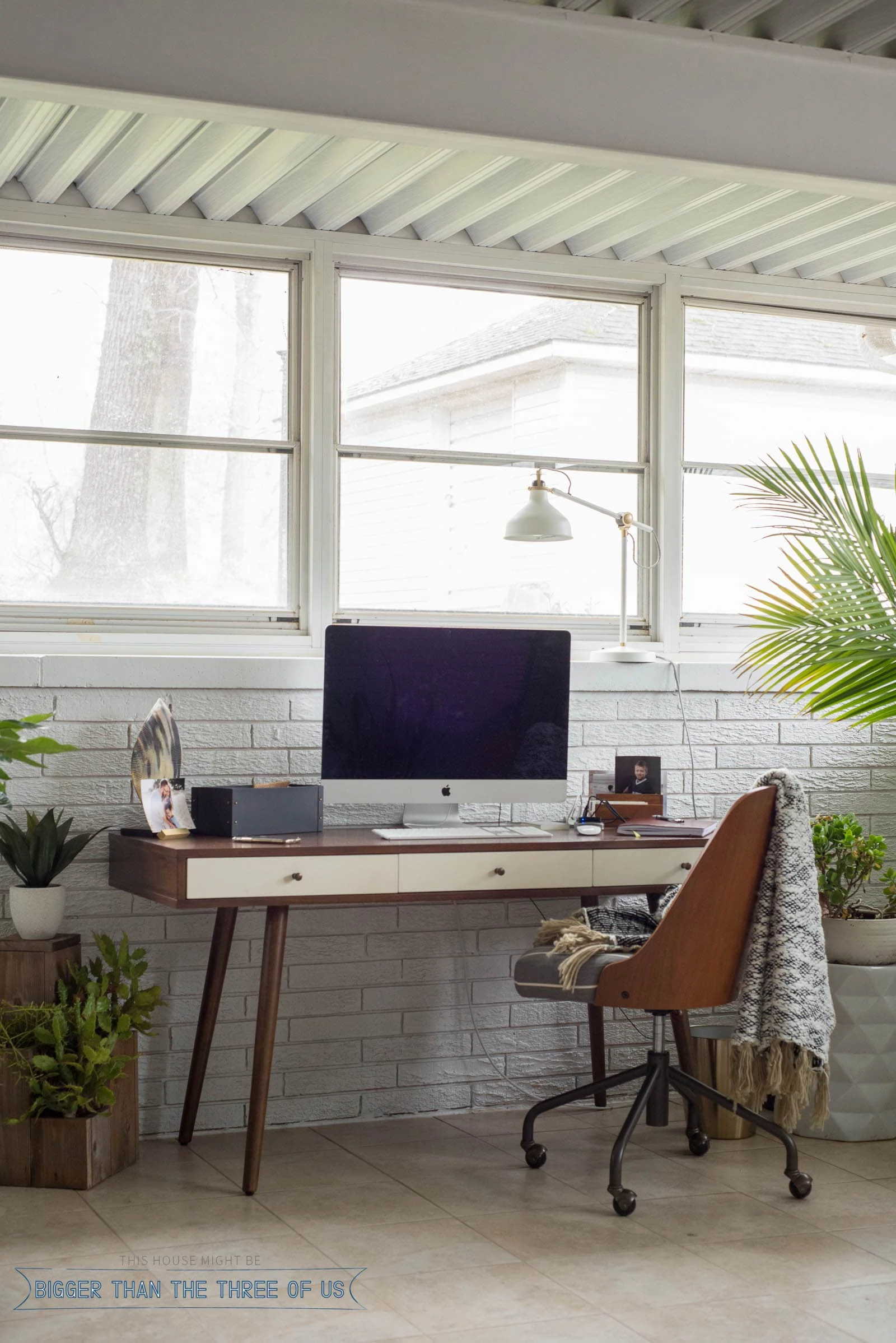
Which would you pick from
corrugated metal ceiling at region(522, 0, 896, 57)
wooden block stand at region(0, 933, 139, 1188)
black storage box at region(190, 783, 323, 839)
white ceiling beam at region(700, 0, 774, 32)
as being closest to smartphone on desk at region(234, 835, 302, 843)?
black storage box at region(190, 783, 323, 839)

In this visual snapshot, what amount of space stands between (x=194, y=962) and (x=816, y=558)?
1.91 meters

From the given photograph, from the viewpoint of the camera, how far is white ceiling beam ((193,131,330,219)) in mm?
3549

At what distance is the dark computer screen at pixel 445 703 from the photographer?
369 centimetres

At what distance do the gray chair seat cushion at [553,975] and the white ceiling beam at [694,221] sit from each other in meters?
2.03

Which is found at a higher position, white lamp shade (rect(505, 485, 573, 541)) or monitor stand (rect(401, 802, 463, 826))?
white lamp shade (rect(505, 485, 573, 541))

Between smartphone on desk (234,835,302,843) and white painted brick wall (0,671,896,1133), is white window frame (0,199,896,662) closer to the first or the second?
white painted brick wall (0,671,896,1133)

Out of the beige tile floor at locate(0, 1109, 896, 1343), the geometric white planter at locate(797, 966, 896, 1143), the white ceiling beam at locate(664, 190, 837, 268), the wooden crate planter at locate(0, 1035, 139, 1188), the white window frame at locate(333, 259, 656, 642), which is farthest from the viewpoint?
the white window frame at locate(333, 259, 656, 642)

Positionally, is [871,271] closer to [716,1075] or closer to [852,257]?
[852,257]

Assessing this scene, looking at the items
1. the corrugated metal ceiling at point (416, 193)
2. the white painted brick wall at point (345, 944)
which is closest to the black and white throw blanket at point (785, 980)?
the white painted brick wall at point (345, 944)

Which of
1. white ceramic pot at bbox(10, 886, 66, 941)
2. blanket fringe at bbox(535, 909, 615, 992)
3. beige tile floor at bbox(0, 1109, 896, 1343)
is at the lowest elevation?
beige tile floor at bbox(0, 1109, 896, 1343)

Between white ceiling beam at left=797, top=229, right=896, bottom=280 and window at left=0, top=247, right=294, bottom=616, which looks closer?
window at left=0, top=247, right=294, bottom=616

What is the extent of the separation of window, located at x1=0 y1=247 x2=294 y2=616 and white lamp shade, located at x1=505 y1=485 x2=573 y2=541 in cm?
64

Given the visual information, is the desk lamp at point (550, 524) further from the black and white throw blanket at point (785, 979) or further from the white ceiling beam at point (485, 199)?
the black and white throw blanket at point (785, 979)

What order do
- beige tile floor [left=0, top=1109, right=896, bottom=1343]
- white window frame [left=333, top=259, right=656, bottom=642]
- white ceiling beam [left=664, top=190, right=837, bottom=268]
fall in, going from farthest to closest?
white window frame [left=333, top=259, right=656, bottom=642] → white ceiling beam [left=664, top=190, right=837, bottom=268] → beige tile floor [left=0, top=1109, right=896, bottom=1343]
